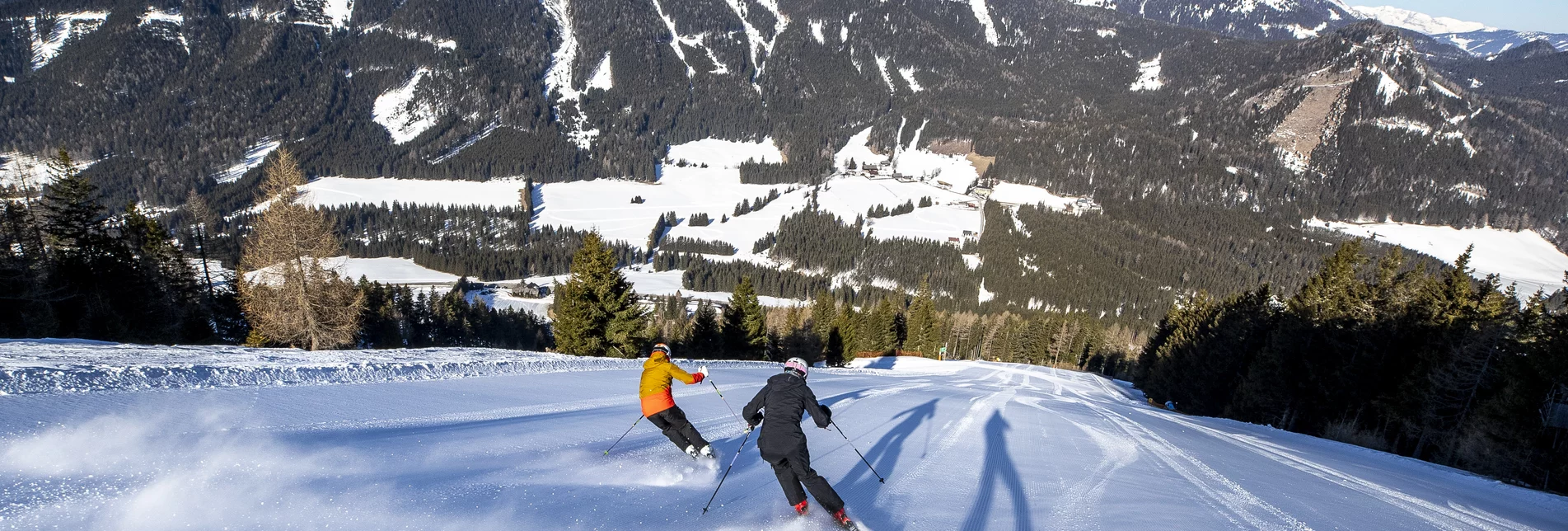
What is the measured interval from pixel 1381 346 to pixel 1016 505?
2662 centimetres

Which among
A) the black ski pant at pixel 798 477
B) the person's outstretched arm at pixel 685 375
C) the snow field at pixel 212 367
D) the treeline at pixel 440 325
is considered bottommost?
the treeline at pixel 440 325

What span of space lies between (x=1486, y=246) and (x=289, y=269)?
260363mm

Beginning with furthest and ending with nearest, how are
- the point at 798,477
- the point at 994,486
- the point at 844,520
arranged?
→ the point at 994,486, the point at 798,477, the point at 844,520

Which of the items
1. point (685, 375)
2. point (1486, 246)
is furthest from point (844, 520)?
point (1486, 246)

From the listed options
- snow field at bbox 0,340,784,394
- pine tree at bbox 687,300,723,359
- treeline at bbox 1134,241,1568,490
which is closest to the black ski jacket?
snow field at bbox 0,340,784,394

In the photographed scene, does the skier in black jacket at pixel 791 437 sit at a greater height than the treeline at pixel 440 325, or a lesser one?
greater

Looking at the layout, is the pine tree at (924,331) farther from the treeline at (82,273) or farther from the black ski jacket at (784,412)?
the black ski jacket at (784,412)

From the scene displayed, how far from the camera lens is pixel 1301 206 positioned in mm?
192250

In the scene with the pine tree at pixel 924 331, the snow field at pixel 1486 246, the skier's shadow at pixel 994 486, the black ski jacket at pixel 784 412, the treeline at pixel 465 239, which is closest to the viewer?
the black ski jacket at pixel 784 412

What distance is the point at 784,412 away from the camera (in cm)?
582

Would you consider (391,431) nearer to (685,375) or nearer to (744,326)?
(685,375)

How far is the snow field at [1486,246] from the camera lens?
494 feet

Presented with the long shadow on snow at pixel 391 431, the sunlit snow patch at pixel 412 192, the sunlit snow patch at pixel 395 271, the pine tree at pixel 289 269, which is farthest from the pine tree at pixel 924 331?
the sunlit snow patch at pixel 412 192

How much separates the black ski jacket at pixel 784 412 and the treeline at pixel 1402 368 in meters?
15.7
